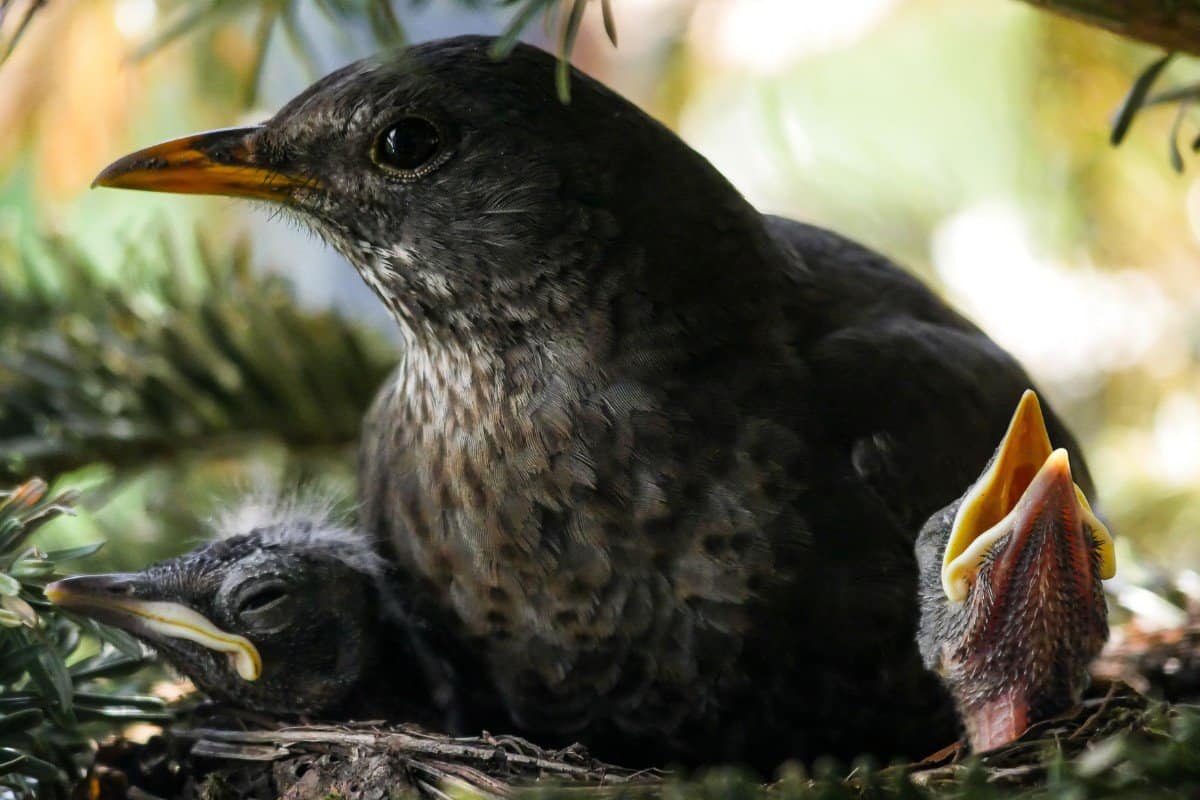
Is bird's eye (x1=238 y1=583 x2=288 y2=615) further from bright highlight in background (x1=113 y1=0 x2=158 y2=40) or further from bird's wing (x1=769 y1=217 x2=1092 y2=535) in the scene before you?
bright highlight in background (x1=113 y1=0 x2=158 y2=40)

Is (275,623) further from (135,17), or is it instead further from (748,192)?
(748,192)

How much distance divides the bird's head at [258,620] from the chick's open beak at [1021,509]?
2.21ft

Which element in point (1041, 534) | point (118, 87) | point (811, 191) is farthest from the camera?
point (811, 191)

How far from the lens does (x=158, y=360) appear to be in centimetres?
188

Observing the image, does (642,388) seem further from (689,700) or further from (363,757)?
(363,757)

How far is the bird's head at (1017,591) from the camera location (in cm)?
125

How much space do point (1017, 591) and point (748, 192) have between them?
1.44 metres

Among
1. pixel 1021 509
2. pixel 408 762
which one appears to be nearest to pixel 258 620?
pixel 408 762

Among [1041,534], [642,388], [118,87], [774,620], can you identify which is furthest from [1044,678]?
[118,87]

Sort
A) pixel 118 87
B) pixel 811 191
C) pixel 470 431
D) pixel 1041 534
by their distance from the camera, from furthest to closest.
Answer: pixel 811 191 → pixel 118 87 → pixel 470 431 → pixel 1041 534

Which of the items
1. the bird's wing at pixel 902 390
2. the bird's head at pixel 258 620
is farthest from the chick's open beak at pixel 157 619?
the bird's wing at pixel 902 390

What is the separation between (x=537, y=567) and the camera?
56.7 inches

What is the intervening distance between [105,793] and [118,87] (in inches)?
44.4

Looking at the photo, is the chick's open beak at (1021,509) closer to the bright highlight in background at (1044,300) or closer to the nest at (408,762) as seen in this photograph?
the nest at (408,762)
